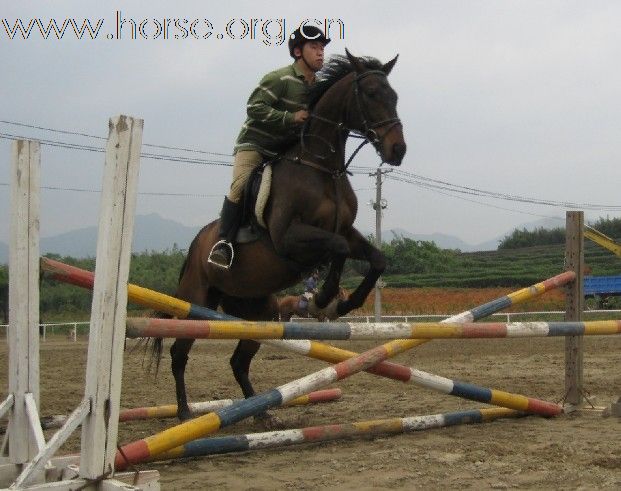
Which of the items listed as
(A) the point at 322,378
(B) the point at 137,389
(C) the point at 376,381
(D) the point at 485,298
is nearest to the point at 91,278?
(A) the point at 322,378

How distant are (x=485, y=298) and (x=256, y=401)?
96.9 ft

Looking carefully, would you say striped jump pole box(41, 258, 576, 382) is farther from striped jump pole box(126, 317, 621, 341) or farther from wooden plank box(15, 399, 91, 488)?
wooden plank box(15, 399, 91, 488)

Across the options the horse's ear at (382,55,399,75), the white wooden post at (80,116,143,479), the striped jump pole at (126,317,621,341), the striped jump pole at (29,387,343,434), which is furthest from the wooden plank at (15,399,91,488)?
the horse's ear at (382,55,399,75)

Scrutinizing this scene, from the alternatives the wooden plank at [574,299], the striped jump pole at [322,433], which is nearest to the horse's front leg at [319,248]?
the striped jump pole at [322,433]

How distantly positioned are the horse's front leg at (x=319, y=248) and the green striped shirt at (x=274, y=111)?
2.47 feet

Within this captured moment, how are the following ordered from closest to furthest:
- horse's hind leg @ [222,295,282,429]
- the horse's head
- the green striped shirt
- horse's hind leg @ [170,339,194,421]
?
1. the horse's head
2. the green striped shirt
3. horse's hind leg @ [170,339,194,421]
4. horse's hind leg @ [222,295,282,429]

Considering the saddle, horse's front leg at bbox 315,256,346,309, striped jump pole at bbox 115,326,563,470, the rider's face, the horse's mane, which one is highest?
the rider's face

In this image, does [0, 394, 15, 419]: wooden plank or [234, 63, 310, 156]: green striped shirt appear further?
[234, 63, 310, 156]: green striped shirt

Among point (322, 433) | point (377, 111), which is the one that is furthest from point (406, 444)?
point (377, 111)

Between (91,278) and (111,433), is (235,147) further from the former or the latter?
(111,433)

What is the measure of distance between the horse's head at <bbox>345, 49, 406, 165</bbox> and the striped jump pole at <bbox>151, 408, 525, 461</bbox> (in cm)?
157

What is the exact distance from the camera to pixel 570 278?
6.39 metres

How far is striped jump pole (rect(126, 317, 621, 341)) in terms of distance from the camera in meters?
3.30

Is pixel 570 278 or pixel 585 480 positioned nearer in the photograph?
pixel 585 480
